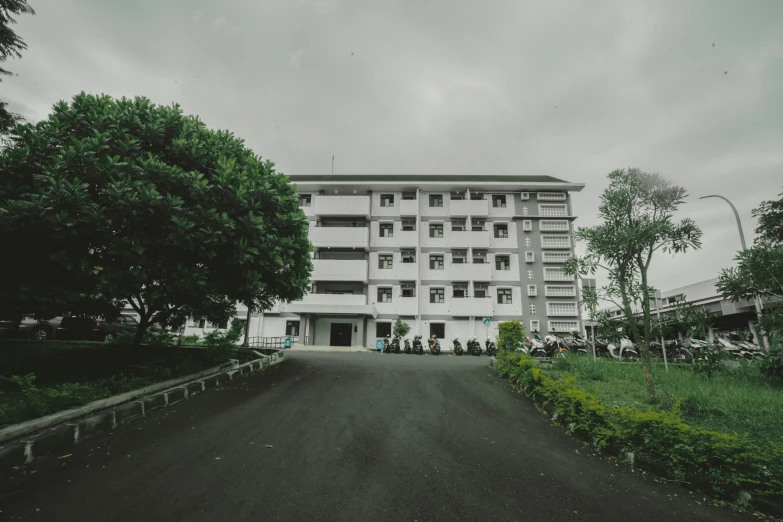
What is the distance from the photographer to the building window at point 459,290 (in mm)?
29266

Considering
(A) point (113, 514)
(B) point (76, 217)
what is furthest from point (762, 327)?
(B) point (76, 217)

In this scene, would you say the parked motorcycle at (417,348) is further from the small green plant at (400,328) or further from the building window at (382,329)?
the building window at (382,329)

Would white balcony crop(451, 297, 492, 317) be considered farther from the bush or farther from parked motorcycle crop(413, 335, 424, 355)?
the bush

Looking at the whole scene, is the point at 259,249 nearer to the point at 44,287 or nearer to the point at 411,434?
the point at 44,287

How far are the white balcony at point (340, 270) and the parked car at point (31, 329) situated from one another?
584 inches

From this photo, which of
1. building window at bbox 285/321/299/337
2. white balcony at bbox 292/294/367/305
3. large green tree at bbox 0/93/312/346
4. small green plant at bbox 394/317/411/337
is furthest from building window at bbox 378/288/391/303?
large green tree at bbox 0/93/312/346

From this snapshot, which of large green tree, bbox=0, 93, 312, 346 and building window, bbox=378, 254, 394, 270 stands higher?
building window, bbox=378, 254, 394, 270

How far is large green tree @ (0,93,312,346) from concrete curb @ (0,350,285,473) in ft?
6.44

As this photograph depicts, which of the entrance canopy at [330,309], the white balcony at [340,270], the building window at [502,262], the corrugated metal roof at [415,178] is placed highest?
the corrugated metal roof at [415,178]

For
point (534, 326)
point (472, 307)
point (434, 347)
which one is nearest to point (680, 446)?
point (434, 347)

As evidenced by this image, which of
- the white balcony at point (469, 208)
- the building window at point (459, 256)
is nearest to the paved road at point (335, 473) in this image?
the building window at point (459, 256)

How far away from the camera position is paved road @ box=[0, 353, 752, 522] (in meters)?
3.79

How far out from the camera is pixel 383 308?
94.1 feet

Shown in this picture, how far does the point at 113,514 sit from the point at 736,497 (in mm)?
6730
